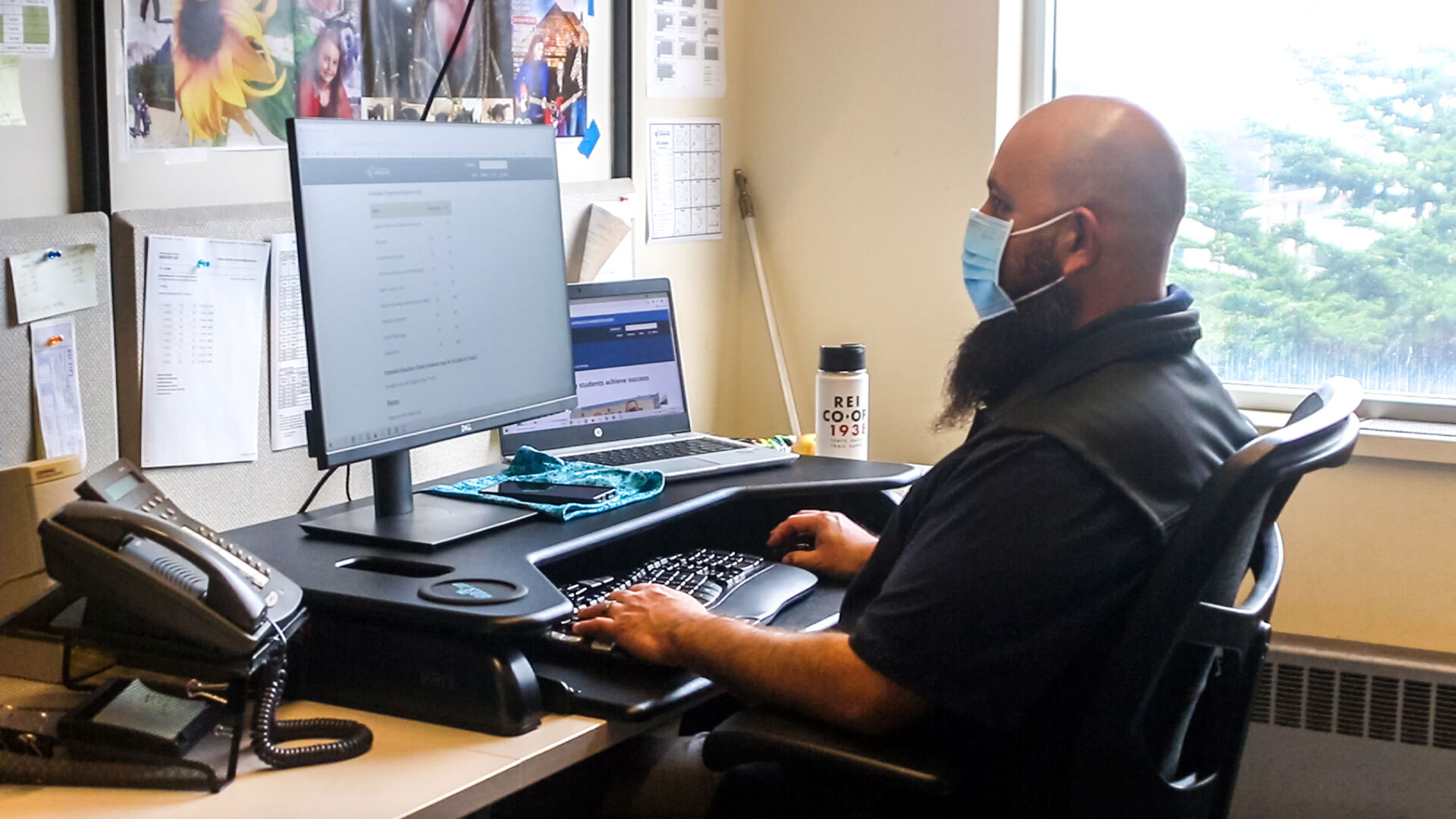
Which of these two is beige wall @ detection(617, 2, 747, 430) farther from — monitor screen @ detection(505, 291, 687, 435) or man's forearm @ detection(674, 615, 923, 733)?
man's forearm @ detection(674, 615, 923, 733)

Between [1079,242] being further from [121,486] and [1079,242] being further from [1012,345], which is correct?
[121,486]

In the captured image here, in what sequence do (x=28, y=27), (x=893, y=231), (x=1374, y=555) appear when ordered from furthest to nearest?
(x=893, y=231) → (x=1374, y=555) → (x=28, y=27)

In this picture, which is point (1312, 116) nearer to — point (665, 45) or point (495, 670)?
point (665, 45)

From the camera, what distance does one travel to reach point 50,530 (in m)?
1.21

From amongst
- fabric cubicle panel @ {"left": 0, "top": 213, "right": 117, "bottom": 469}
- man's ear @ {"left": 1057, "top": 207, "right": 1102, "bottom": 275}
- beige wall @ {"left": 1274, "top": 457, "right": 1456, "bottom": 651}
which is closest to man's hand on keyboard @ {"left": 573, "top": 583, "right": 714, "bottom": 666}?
man's ear @ {"left": 1057, "top": 207, "right": 1102, "bottom": 275}

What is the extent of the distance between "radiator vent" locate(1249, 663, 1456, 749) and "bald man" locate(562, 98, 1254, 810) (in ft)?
3.65

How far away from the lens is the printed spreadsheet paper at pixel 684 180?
2543 millimetres

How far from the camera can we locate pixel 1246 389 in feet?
→ 8.39

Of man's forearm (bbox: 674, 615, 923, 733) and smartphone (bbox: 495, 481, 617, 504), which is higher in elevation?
smartphone (bbox: 495, 481, 617, 504)

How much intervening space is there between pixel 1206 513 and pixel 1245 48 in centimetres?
163

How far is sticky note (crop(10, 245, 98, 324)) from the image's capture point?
1.51 metres

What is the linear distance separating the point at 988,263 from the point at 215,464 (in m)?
0.96

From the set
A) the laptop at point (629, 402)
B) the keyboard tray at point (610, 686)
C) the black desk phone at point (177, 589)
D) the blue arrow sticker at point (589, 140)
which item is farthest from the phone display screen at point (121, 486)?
the blue arrow sticker at point (589, 140)

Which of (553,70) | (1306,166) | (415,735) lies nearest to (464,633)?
(415,735)
